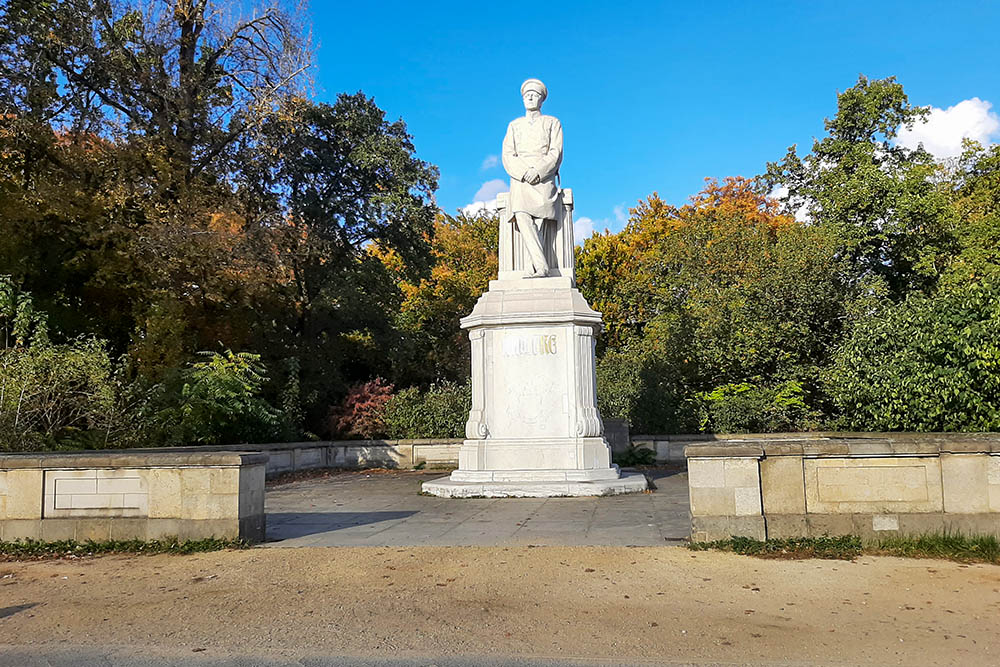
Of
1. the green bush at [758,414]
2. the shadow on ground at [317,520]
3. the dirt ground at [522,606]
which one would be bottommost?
the dirt ground at [522,606]

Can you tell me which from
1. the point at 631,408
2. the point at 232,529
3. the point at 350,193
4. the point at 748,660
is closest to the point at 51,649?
the point at 232,529

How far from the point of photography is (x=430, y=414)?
2119 cm

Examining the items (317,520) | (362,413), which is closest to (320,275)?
(362,413)

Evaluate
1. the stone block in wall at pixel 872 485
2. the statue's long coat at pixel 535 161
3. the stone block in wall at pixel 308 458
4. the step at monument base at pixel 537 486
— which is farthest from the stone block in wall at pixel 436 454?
the stone block in wall at pixel 872 485

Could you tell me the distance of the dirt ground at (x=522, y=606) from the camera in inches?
192

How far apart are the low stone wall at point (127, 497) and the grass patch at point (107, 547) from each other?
7cm

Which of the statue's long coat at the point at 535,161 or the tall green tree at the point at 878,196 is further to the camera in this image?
the tall green tree at the point at 878,196

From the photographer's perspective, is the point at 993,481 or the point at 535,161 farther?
the point at 535,161

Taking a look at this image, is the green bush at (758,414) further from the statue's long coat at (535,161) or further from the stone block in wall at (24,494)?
the stone block in wall at (24,494)

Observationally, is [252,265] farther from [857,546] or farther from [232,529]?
[857,546]

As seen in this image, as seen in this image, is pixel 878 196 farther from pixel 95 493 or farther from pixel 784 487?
pixel 95 493

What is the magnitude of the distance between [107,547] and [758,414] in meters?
16.2

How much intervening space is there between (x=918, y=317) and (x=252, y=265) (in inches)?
608

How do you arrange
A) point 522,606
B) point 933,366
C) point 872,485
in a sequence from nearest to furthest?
point 522,606 → point 872,485 → point 933,366
